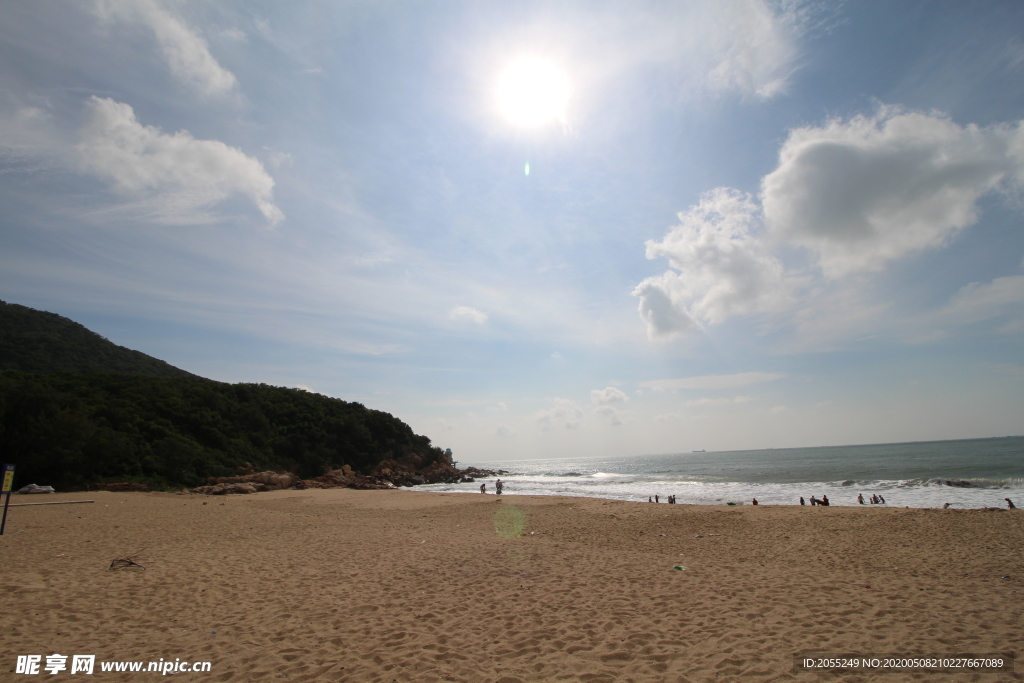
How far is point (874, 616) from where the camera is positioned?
22.5 feet

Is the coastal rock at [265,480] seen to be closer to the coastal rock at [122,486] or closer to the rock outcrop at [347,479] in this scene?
the rock outcrop at [347,479]

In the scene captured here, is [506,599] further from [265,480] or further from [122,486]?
[265,480]

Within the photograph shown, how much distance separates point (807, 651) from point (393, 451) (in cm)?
6147

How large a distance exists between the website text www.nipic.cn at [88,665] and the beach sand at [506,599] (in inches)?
5.3

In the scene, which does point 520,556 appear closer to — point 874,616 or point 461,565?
point 461,565

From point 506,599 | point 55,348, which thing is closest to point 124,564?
point 506,599

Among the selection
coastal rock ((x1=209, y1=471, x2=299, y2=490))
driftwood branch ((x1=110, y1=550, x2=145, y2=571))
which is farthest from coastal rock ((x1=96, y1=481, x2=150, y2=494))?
driftwood branch ((x1=110, y1=550, x2=145, y2=571))

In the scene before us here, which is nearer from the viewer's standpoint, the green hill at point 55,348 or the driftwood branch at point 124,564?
the driftwood branch at point 124,564

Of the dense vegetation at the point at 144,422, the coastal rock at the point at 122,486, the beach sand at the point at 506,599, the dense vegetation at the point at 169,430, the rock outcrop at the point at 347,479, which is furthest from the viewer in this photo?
the rock outcrop at the point at 347,479

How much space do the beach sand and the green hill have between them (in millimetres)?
51054

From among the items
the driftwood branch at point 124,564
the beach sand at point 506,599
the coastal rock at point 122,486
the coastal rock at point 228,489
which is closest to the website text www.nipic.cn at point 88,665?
the beach sand at point 506,599

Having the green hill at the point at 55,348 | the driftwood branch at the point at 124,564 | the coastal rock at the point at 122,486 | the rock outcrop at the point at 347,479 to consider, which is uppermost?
the green hill at the point at 55,348

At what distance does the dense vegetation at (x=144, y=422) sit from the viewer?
997 inches

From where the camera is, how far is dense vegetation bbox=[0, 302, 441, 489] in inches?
997
